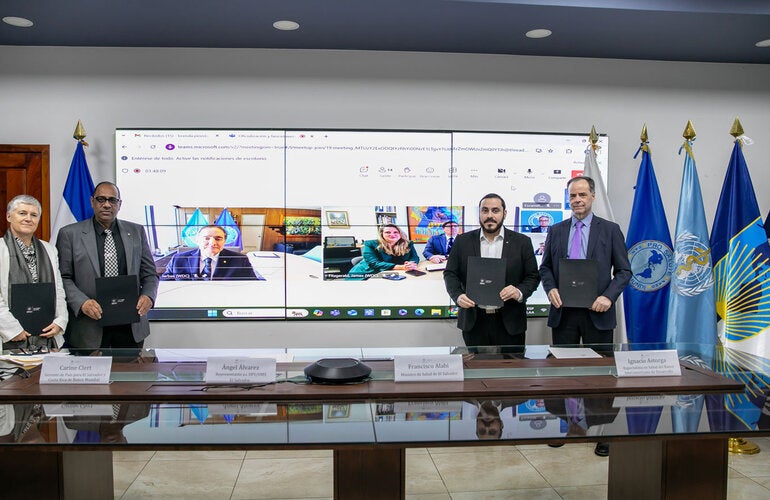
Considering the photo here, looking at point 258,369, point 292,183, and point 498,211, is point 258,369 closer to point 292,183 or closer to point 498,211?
point 498,211

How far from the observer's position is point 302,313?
3908 millimetres

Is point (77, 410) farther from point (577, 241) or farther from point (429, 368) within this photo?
point (577, 241)

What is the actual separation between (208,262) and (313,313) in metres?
0.84

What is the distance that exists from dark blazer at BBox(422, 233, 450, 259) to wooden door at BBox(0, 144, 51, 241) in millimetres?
2779

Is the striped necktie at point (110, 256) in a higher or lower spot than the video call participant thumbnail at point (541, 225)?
lower

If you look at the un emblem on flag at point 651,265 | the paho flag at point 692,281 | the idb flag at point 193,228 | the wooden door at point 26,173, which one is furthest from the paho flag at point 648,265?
the wooden door at point 26,173

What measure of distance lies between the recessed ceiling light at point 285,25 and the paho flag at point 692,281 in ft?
9.56

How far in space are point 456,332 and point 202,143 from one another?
2.34 metres

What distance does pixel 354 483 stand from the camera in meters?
1.58

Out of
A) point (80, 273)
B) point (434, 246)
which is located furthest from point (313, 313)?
point (80, 273)

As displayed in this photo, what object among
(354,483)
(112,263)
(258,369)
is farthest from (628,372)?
(112,263)

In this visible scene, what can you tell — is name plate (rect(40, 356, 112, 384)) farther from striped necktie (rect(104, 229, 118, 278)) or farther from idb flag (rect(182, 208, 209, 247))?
idb flag (rect(182, 208, 209, 247))

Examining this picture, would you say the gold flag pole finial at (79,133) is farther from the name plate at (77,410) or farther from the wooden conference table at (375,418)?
the name plate at (77,410)

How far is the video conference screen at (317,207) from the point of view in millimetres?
3820
